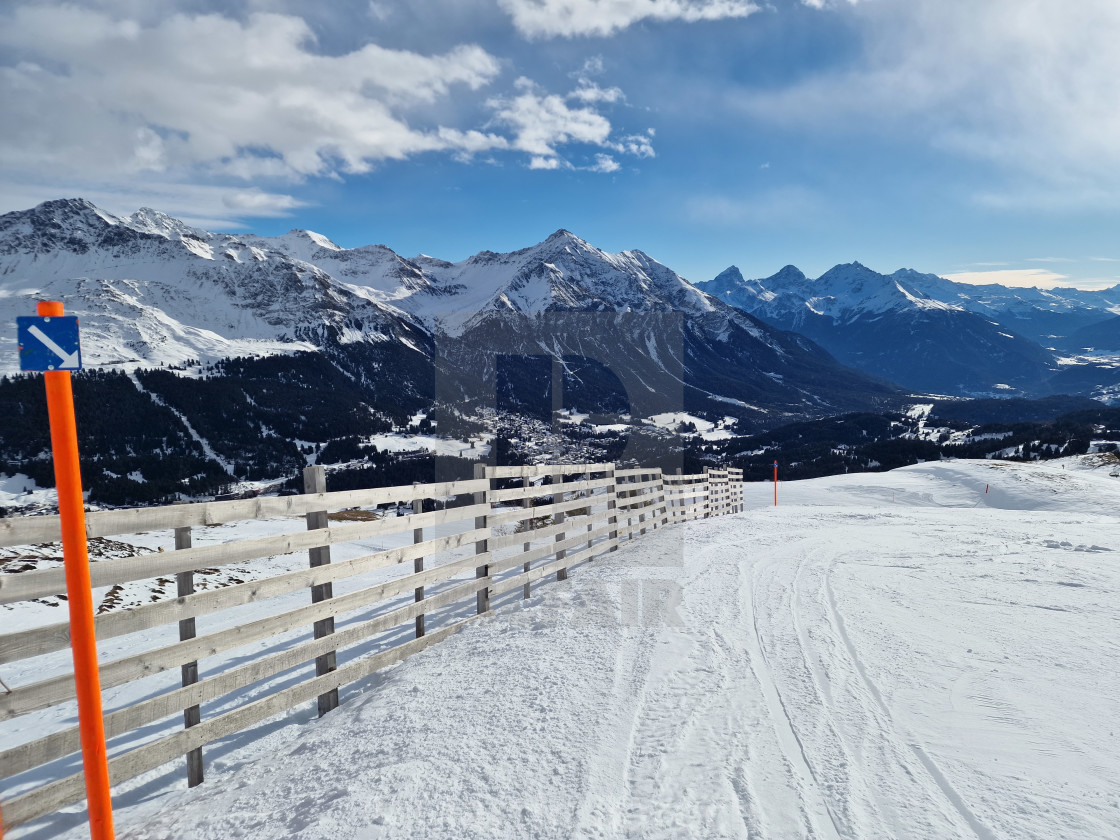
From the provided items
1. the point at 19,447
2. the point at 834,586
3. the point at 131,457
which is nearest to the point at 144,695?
the point at 834,586

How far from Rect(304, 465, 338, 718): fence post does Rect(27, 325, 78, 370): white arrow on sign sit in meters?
2.39

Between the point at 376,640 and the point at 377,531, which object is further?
the point at 376,640

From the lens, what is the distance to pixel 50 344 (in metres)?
2.61

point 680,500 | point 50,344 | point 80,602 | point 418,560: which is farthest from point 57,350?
point 680,500

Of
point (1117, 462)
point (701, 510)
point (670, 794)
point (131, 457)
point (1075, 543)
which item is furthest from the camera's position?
point (131, 457)

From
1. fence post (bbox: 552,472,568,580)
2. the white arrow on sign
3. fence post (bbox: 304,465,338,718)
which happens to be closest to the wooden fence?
fence post (bbox: 304,465,338,718)

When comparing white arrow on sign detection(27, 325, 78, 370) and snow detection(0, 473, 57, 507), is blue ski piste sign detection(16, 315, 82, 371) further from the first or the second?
snow detection(0, 473, 57, 507)

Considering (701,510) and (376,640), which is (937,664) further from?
(701,510)

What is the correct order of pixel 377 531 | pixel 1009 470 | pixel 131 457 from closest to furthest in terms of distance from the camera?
pixel 377 531
pixel 1009 470
pixel 131 457

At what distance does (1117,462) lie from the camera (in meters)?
47.0

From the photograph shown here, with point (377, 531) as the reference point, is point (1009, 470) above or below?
below

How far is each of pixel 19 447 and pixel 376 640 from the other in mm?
201504

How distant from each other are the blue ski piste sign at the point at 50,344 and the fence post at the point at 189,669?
1.61 meters

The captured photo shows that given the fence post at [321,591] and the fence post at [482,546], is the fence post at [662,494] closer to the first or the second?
the fence post at [482,546]
